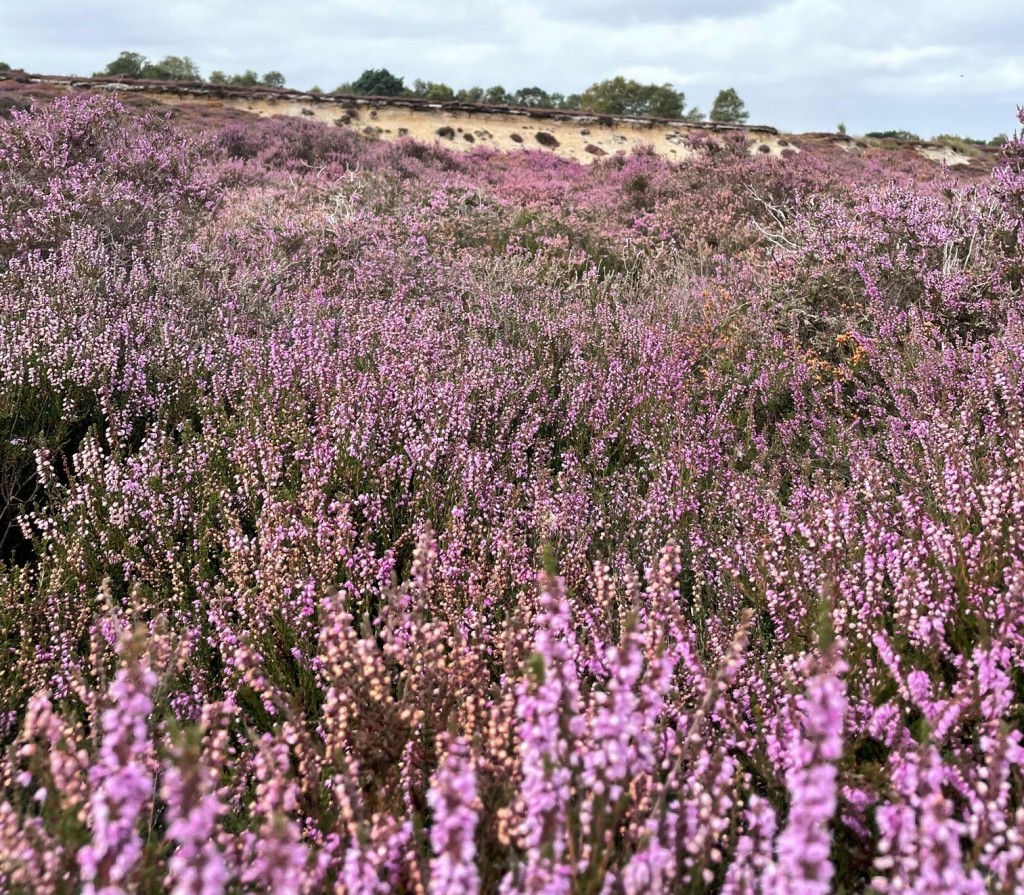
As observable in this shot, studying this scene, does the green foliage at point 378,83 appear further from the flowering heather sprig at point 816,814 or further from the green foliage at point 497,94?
the flowering heather sprig at point 816,814

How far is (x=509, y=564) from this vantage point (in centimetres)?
293

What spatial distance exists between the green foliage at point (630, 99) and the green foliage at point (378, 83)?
13165mm

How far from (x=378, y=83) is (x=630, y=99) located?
1788 cm

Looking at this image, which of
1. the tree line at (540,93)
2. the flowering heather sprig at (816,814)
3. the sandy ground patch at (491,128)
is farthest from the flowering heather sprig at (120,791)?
the tree line at (540,93)

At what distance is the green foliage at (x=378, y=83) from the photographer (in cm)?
4588

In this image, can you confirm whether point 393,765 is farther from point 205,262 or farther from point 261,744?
point 205,262

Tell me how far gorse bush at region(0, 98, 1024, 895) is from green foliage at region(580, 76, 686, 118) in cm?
4707

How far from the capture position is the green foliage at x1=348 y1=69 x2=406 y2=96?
4588cm

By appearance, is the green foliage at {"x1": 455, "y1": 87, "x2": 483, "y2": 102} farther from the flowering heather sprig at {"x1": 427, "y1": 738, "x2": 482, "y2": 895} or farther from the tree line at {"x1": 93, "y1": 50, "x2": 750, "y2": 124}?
the flowering heather sprig at {"x1": 427, "y1": 738, "x2": 482, "y2": 895}

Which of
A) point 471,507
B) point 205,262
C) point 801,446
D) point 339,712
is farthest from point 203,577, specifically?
point 205,262

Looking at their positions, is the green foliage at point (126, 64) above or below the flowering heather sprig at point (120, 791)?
above

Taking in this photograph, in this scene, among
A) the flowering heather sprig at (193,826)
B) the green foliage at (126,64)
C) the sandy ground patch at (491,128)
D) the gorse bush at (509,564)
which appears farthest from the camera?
the green foliage at (126,64)

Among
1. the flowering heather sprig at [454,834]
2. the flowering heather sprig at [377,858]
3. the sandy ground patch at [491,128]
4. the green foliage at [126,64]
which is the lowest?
the flowering heather sprig at [377,858]

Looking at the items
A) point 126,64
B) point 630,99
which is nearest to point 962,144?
point 630,99
